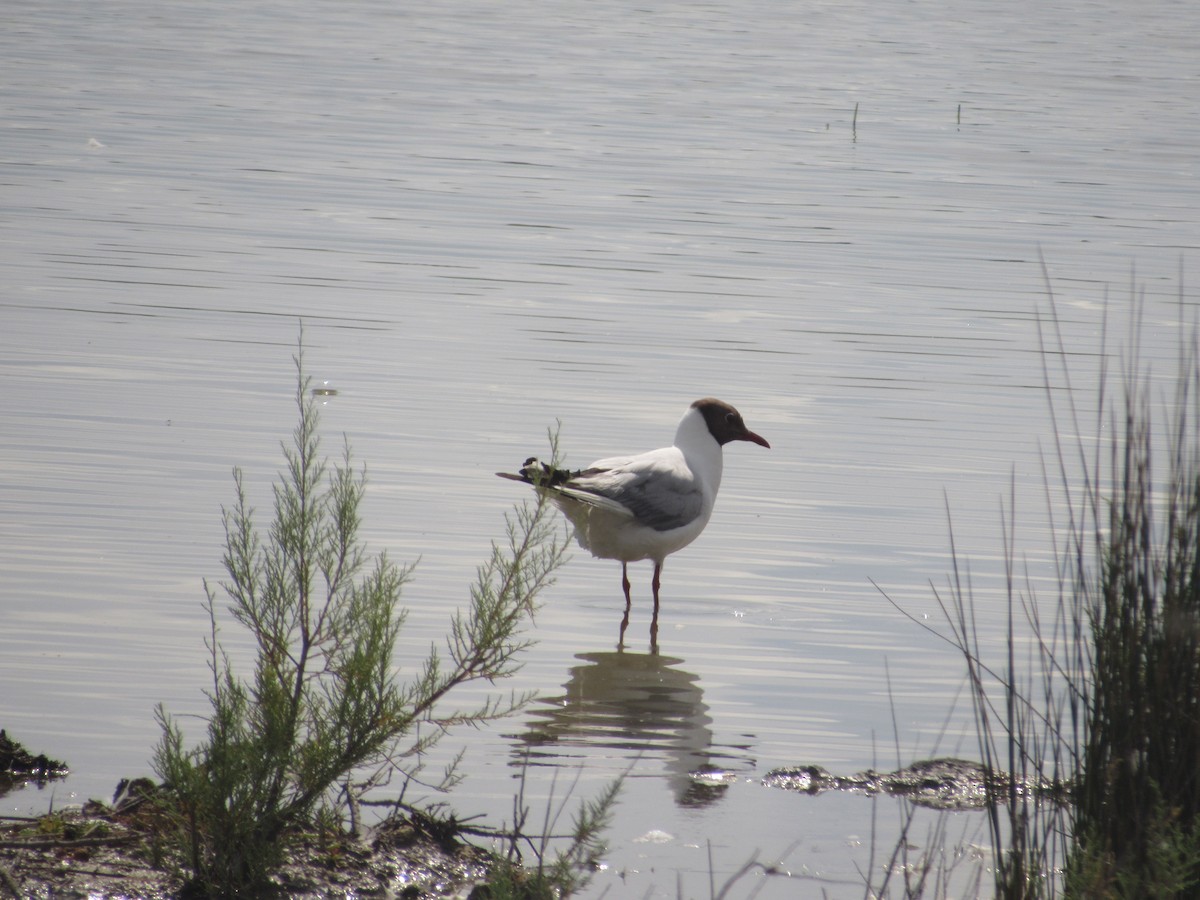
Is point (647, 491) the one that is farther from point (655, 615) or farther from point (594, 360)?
point (594, 360)

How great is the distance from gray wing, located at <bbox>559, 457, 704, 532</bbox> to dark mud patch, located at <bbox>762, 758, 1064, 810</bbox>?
233 cm

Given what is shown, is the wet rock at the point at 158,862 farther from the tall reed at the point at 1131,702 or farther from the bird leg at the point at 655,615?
the bird leg at the point at 655,615

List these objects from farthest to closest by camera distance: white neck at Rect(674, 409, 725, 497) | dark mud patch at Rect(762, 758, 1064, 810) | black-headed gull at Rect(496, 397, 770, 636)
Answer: white neck at Rect(674, 409, 725, 497)
black-headed gull at Rect(496, 397, 770, 636)
dark mud patch at Rect(762, 758, 1064, 810)

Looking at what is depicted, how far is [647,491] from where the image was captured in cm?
843

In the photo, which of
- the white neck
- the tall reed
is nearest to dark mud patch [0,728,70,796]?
the tall reed

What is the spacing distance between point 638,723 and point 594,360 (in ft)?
19.5

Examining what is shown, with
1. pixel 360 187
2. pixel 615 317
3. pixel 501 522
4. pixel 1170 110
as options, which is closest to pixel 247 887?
pixel 501 522

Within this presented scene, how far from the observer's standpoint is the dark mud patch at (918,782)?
5.88 metres

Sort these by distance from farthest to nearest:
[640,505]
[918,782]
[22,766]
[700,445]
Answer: [700,445] → [640,505] → [918,782] → [22,766]

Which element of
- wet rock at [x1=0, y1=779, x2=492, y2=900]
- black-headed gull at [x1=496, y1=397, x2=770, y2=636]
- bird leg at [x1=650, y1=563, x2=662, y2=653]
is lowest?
wet rock at [x1=0, y1=779, x2=492, y2=900]

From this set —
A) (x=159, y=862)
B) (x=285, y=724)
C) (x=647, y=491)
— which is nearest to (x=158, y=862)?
(x=159, y=862)

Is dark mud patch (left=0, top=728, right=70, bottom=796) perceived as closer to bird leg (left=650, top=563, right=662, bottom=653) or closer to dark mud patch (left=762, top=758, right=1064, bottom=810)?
dark mud patch (left=762, top=758, right=1064, bottom=810)

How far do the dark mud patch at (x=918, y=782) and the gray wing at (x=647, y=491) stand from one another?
233 centimetres

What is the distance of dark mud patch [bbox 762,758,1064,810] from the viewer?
5.88 meters
